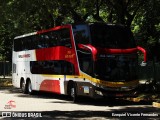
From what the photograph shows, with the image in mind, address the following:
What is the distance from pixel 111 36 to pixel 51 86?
18.9 ft

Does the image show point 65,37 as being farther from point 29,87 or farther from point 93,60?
Result: point 29,87

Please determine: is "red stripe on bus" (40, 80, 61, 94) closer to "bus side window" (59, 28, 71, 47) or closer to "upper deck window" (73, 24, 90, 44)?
"bus side window" (59, 28, 71, 47)

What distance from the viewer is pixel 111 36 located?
67.2 ft

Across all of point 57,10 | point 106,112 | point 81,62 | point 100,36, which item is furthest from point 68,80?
point 57,10

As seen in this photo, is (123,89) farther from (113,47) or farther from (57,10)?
(57,10)

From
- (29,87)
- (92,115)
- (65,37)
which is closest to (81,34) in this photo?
(65,37)

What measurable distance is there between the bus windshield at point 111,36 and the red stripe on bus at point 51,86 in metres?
4.43

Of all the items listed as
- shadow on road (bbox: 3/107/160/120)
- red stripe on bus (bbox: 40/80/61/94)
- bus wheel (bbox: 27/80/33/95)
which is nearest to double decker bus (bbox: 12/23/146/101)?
red stripe on bus (bbox: 40/80/61/94)

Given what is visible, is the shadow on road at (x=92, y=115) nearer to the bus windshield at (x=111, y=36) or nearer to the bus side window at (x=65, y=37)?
the bus windshield at (x=111, y=36)

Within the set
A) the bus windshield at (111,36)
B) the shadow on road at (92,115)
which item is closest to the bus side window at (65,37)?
the bus windshield at (111,36)

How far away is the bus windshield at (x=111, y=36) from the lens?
20.1 meters

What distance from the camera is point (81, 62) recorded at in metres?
20.5

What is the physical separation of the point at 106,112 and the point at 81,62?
4655 mm

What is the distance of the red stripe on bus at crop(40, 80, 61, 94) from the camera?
77.4 feet
